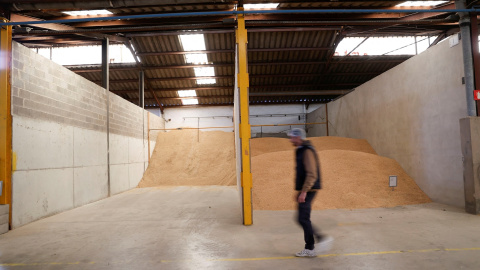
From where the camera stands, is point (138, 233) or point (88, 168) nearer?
point (138, 233)

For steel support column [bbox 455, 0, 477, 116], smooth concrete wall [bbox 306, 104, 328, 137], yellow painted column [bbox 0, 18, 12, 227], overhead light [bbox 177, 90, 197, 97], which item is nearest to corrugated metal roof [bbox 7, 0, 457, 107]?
overhead light [bbox 177, 90, 197, 97]

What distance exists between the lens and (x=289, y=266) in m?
3.90

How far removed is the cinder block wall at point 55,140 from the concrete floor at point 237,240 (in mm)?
745

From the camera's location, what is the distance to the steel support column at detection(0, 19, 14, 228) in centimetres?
638

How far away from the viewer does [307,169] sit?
424cm

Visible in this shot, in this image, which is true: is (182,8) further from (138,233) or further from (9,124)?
(138,233)

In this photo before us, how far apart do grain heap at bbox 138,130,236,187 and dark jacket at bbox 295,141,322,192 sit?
441 inches

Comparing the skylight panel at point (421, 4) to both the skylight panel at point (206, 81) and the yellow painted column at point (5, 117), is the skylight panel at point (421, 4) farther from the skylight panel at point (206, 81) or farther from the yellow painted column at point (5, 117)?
the yellow painted column at point (5, 117)

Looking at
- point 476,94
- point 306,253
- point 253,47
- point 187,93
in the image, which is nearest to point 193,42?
point 253,47

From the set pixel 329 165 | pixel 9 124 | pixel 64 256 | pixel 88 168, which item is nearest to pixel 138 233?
pixel 64 256

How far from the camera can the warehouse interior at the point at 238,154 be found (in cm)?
486

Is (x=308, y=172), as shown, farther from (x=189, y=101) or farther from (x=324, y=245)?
(x=189, y=101)

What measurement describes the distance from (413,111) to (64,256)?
10.0 meters

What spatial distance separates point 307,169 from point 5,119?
21.5 feet
